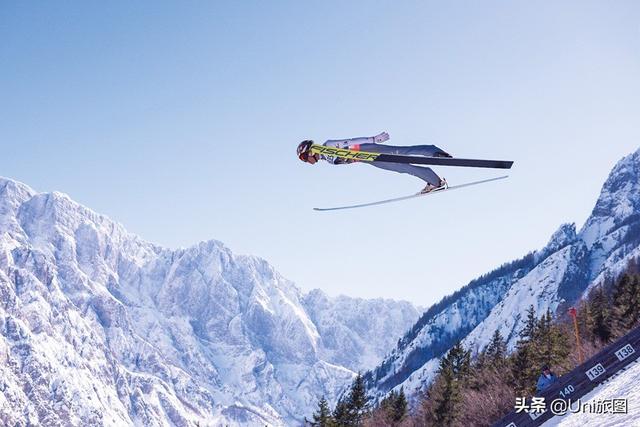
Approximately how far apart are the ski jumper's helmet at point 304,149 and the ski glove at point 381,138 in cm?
153

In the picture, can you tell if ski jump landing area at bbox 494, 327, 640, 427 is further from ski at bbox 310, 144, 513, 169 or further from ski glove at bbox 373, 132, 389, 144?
ski glove at bbox 373, 132, 389, 144

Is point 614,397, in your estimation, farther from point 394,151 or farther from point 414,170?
point 394,151

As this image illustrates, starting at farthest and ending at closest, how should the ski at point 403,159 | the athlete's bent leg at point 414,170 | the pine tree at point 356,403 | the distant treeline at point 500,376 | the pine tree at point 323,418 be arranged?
the pine tree at point 356,403
the pine tree at point 323,418
the distant treeline at point 500,376
the athlete's bent leg at point 414,170
the ski at point 403,159

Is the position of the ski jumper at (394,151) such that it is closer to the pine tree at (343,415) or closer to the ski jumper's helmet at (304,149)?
the ski jumper's helmet at (304,149)

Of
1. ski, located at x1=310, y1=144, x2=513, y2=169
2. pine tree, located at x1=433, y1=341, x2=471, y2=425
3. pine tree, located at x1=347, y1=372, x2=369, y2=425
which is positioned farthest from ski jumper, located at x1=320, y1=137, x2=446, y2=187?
pine tree, located at x1=347, y1=372, x2=369, y2=425

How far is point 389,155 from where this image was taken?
13.5 meters

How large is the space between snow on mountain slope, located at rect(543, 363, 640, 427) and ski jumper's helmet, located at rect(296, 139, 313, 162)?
9.03m

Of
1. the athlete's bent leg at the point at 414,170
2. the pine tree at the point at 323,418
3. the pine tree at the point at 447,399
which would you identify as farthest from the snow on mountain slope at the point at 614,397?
the pine tree at the point at 323,418

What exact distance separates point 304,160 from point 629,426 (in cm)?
906

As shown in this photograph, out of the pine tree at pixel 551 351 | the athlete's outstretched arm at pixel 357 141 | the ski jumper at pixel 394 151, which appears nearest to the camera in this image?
the ski jumper at pixel 394 151

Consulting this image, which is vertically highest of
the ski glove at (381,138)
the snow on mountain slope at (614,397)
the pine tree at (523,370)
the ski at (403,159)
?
the ski glove at (381,138)

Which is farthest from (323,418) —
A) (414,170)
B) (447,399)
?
(414,170)

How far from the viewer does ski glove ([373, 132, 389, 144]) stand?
14.2 m

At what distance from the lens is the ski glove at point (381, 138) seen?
46.5 ft
